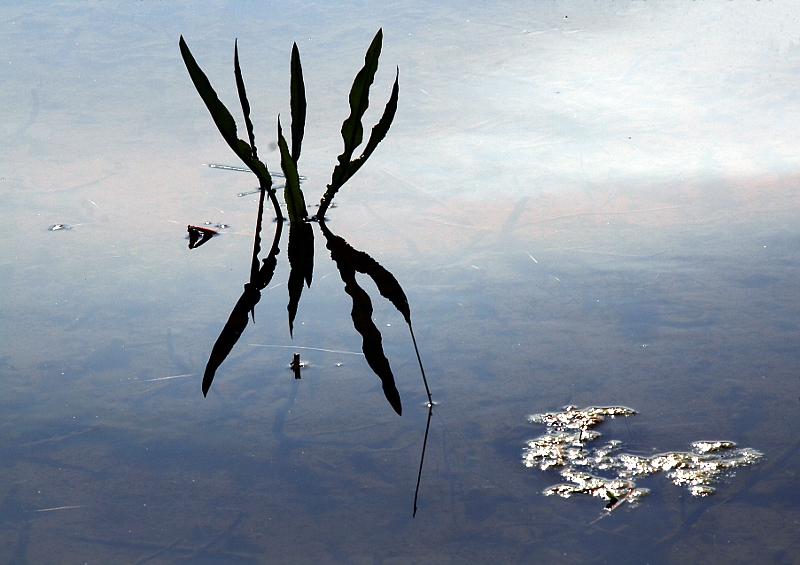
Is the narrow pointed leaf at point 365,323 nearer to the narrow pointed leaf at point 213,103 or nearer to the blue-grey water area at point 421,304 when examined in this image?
the blue-grey water area at point 421,304

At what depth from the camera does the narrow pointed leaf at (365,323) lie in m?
1.32

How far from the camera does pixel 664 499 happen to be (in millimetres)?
1049

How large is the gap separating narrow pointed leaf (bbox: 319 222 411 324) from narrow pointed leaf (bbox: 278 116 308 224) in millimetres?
67

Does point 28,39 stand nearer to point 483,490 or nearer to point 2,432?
point 2,432

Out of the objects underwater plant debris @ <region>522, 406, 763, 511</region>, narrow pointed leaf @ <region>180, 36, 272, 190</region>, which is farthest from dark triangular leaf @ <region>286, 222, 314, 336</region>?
underwater plant debris @ <region>522, 406, 763, 511</region>

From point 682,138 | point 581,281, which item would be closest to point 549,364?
point 581,281

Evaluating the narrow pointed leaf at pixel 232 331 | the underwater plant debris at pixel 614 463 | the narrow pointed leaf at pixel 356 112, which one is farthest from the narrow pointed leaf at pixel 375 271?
the underwater plant debris at pixel 614 463

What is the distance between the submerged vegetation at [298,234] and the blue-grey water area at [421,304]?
0.08ft

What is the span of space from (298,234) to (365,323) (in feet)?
1.50

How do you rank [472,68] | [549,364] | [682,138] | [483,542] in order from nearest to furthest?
[483,542] < [549,364] < [682,138] < [472,68]

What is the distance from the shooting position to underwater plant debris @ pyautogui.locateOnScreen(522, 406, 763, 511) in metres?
1.07

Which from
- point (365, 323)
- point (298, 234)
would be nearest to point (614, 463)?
point (365, 323)

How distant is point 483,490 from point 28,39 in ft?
9.76

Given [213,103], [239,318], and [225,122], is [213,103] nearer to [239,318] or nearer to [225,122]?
[225,122]
